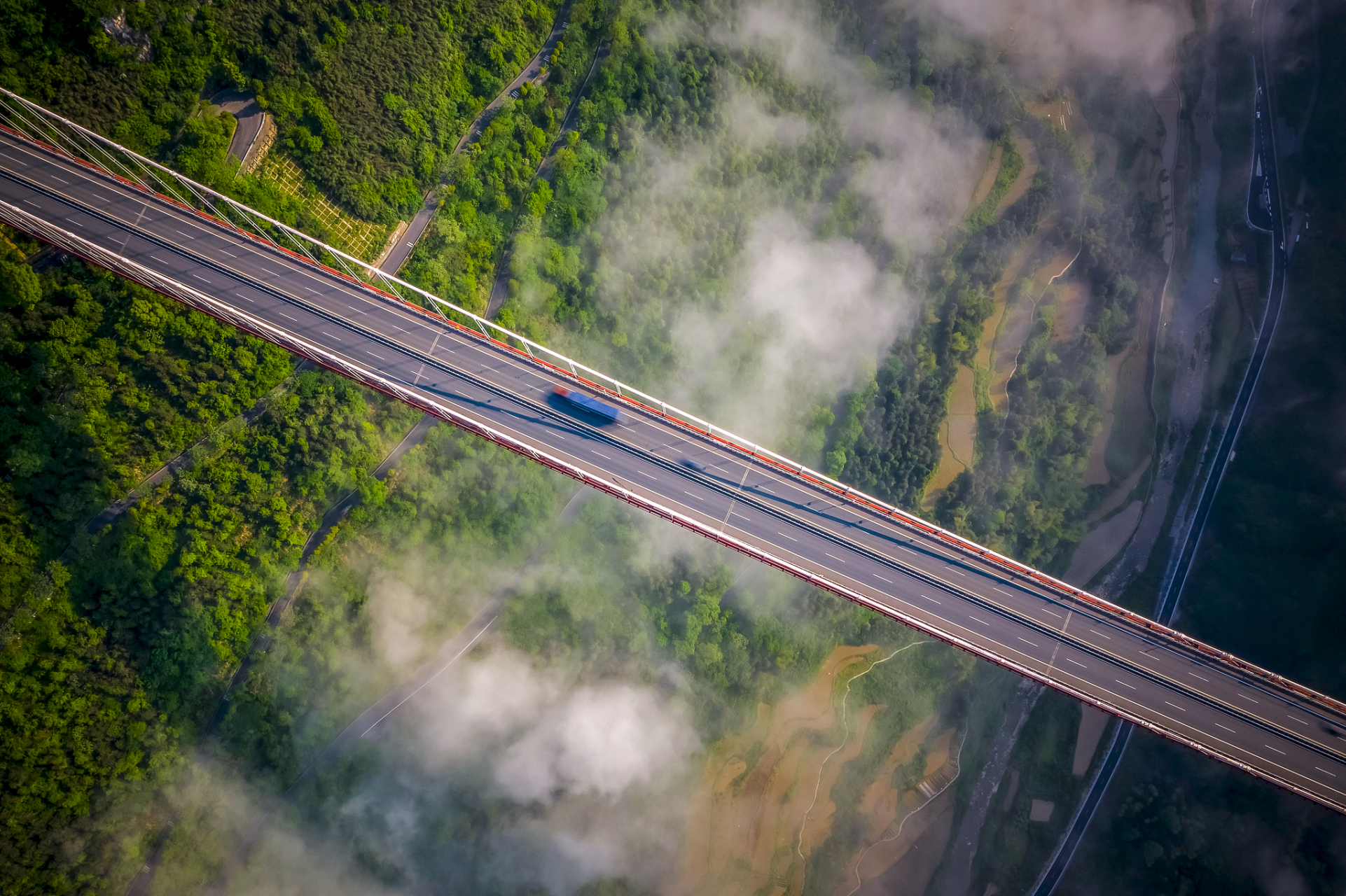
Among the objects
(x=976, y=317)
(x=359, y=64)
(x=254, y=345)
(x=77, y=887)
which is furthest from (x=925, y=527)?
(x=77, y=887)

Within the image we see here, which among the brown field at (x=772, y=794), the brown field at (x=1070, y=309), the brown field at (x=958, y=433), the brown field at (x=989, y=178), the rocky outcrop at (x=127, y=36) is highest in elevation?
the brown field at (x=989, y=178)

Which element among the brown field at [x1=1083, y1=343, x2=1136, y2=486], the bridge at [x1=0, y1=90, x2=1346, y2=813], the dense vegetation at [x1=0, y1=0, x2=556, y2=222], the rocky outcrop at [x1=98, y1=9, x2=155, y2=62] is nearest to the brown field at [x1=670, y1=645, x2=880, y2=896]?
the bridge at [x1=0, y1=90, x2=1346, y2=813]

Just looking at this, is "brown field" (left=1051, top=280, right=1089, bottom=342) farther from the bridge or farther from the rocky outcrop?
the rocky outcrop

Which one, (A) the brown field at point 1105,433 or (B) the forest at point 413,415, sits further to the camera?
(A) the brown field at point 1105,433

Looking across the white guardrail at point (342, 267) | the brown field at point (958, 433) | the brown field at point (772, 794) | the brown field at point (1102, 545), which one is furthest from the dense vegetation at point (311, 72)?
the brown field at point (1102, 545)

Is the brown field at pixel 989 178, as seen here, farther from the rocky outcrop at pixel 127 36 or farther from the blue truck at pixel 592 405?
the rocky outcrop at pixel 127 36

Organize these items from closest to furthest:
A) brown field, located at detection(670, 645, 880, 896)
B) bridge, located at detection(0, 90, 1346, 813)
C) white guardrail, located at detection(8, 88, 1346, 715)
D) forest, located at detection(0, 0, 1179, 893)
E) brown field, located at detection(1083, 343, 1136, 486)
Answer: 1. forest, located at detection(0, 0, 1179, 893)
2. white guardrail, located at detection(8, 88, 1346, 715)
3. bridge, located at detection(0, 90, 1346, 813)
4. brown field, located at detection(670, 645, 880, 896)
5. brown field, located at detection(1083, 343, 1136, 486)
